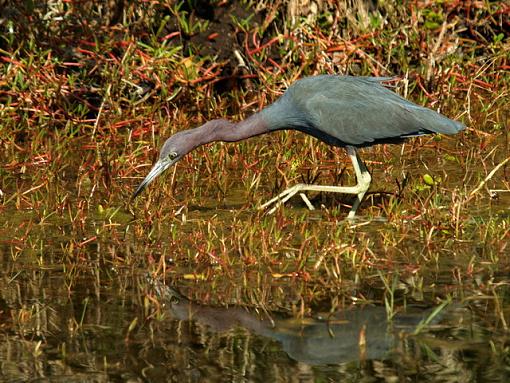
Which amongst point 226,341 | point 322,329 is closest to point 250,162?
point 322,329

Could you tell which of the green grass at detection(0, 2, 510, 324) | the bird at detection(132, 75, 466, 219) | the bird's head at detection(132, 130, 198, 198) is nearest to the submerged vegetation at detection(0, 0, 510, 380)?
the green grass at detection(0, 2, 510, 324)

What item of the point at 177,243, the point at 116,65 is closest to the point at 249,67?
the point at 116,65

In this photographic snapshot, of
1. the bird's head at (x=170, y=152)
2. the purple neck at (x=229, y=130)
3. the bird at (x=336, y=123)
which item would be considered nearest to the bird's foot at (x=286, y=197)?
the bird at (x=336, y=123)

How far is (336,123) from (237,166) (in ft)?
3.99

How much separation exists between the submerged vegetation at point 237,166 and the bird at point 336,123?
239 millimetres

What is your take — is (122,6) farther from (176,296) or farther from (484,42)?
(176,296)

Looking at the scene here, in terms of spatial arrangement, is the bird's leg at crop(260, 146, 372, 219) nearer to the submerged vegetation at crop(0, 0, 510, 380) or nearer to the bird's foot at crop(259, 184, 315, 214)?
the bird's foot at crop(259, 184, 315, 214)

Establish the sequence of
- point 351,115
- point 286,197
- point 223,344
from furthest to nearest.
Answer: point 351,115
point 286,197
point 223,344

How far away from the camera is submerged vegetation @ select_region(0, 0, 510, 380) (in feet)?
18.7

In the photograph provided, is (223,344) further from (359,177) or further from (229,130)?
(229,130)

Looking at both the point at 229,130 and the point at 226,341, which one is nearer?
the point at 226,341

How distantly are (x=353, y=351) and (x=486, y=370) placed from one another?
55 centimetres

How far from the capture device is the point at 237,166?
26.8 ft

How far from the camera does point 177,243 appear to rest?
6406mm
